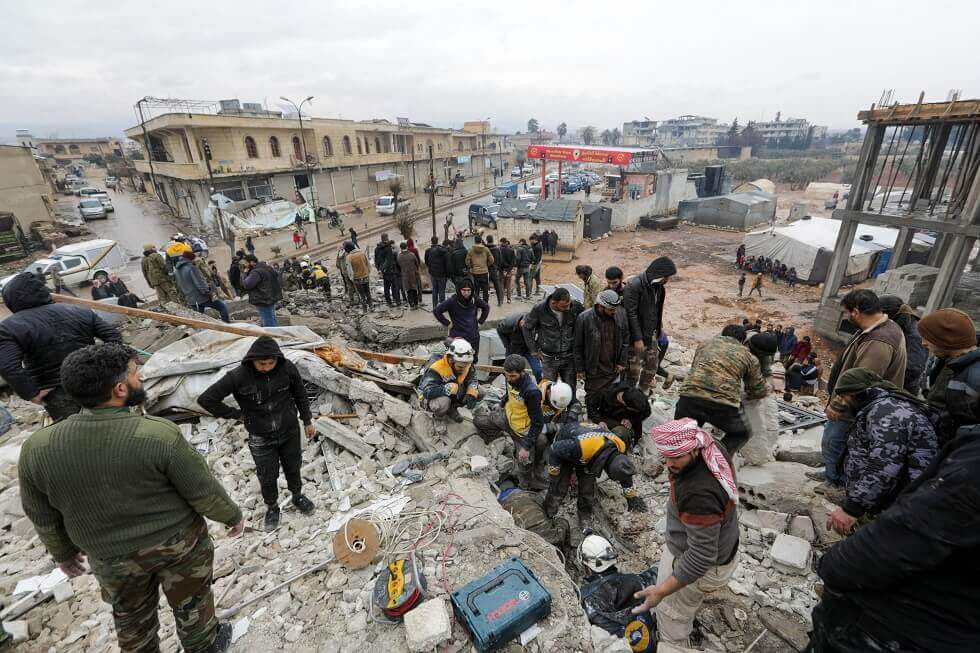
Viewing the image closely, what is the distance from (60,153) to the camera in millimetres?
60938

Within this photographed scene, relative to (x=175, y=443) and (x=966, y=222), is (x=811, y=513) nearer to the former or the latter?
(x=175, y=443)

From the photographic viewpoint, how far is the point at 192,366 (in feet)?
16.5

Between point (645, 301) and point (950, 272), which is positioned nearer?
point (645, 301)

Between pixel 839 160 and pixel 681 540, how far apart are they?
3278 inches

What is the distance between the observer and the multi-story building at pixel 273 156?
23.7m

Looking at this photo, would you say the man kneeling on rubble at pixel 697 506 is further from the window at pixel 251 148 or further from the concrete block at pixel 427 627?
the window at pixel 251 148

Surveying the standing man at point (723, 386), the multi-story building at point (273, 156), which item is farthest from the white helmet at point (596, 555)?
the multi-story building at point (273, 156)

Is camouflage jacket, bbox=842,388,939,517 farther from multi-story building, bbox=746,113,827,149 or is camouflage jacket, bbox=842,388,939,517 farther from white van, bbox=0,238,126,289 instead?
multi-story building, bbox=746,113,827,149

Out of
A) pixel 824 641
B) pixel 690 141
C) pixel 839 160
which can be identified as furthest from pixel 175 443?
pixel 690 141

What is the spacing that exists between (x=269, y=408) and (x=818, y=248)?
2268cm

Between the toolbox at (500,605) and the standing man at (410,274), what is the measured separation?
7.78m

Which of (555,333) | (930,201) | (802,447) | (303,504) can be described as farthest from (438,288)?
(930,201)

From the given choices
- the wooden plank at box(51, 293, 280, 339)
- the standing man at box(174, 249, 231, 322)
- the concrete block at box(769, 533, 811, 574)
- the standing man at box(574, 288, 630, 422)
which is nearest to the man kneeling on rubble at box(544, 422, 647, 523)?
the standing man at box(574, 288, 630, 422)

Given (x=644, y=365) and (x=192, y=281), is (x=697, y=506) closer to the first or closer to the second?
(x=644, y=365)
